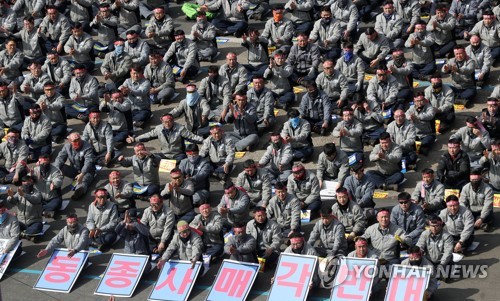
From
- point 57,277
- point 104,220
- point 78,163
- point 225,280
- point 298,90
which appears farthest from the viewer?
point 298,90

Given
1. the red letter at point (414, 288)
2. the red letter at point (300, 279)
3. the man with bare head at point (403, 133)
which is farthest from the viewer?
the man with bare head at point (403, 133)

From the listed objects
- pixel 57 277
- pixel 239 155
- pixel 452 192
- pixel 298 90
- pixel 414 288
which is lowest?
pixel 57 277

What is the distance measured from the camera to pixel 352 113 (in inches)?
1399

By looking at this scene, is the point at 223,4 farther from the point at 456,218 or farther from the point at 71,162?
the point at 456,218

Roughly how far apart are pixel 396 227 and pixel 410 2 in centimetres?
1072

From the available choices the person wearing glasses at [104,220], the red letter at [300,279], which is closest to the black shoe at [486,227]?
the red letter at [300,279]

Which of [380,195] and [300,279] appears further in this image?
[380,195]

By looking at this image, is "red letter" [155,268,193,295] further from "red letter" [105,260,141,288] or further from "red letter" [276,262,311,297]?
"red letter" [276,262,311,297]

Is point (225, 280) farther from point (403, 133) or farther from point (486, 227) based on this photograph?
point (403, 133)

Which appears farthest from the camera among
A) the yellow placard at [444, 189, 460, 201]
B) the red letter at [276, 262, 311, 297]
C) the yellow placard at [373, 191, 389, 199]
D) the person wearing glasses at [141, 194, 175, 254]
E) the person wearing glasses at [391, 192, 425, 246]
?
the yellow placard at [373, 191, 389, 199]

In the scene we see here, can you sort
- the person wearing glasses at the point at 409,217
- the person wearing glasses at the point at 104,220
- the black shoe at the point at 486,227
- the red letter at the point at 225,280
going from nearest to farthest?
1. the red letter at the point at 225,280
2. the person wearing glasses at the point at 409,217
3. the black shoe at the point at 486,227
4. the person wearing glasses at the point at 104,220

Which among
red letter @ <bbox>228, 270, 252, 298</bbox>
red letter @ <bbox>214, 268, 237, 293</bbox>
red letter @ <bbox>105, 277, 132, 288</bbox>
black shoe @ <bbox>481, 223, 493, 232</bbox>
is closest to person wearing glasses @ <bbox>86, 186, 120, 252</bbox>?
red letter @ <bbox>105, 277, 132, 288</bbox>

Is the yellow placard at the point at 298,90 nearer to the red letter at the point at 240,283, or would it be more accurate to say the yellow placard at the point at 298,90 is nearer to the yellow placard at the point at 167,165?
the yellow placard at the point at 167,165

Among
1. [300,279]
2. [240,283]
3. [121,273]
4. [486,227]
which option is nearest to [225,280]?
[240,283]
